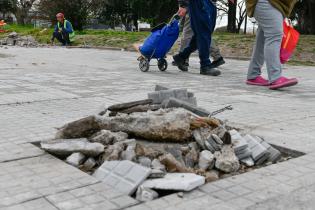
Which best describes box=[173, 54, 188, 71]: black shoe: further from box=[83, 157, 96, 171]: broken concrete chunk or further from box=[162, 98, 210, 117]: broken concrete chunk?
box=[83, 157, 96, 171]: broken concrete chunk

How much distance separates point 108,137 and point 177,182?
2.90 feet

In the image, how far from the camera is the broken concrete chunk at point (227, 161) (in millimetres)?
3404

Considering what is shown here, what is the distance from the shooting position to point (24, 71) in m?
9.42

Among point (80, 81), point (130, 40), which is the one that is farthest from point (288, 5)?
point (130, 40)

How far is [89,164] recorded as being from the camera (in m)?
3.45

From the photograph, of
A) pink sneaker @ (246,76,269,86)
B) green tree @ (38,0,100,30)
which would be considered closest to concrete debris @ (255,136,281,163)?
pink sneaker @ (246,76,269,86)

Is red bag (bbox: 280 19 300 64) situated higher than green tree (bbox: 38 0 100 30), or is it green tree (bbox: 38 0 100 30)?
green tree (bbox: 38 0 100 30)

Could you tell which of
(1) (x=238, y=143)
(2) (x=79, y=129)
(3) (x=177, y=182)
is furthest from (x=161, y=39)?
(3) (x=177, y=182)

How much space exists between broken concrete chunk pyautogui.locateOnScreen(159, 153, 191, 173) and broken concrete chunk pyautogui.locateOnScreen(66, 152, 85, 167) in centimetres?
57

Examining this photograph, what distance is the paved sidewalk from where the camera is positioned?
2846mm

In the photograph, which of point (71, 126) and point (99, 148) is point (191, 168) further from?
point (71, 126)

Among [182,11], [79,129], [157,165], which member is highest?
[182,11]

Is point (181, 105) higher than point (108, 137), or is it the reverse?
→ point (181, 105)

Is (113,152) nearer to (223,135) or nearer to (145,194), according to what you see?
(145,194)
